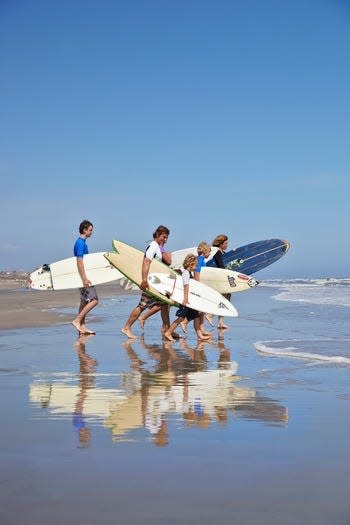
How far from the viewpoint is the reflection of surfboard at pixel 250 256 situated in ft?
48.0

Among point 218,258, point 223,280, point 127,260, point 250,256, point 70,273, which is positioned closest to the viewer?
point 127,260

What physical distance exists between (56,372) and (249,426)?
8.38 feet

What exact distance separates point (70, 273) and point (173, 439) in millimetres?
9015

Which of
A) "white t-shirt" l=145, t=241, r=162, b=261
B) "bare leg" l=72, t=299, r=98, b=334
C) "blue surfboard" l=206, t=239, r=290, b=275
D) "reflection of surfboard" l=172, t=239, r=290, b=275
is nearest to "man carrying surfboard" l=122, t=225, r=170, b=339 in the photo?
"white t-shirt" l=145, t=241, r=162, b=261

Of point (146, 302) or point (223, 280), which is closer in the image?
point (146, 302)

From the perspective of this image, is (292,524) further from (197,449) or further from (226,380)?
(226,380)

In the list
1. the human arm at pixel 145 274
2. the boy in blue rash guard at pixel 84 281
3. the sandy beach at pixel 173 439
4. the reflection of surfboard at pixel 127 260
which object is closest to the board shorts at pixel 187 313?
the human arm at pixel 145 274

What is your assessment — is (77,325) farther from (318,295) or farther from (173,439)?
(318,295)

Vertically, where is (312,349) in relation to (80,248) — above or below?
below

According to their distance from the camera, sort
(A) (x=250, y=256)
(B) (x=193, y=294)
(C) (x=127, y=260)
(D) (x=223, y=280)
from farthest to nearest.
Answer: (A) (x=250, y=256), (D) (x=223, y=280), (C) (x=127, y=260), (B) (x=193, y=294)

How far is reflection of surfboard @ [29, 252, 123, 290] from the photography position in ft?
39.5

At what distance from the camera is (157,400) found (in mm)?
4723

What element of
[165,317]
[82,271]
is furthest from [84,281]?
[165,317]

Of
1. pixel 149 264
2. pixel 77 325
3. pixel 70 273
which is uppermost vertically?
pixel 70 273
